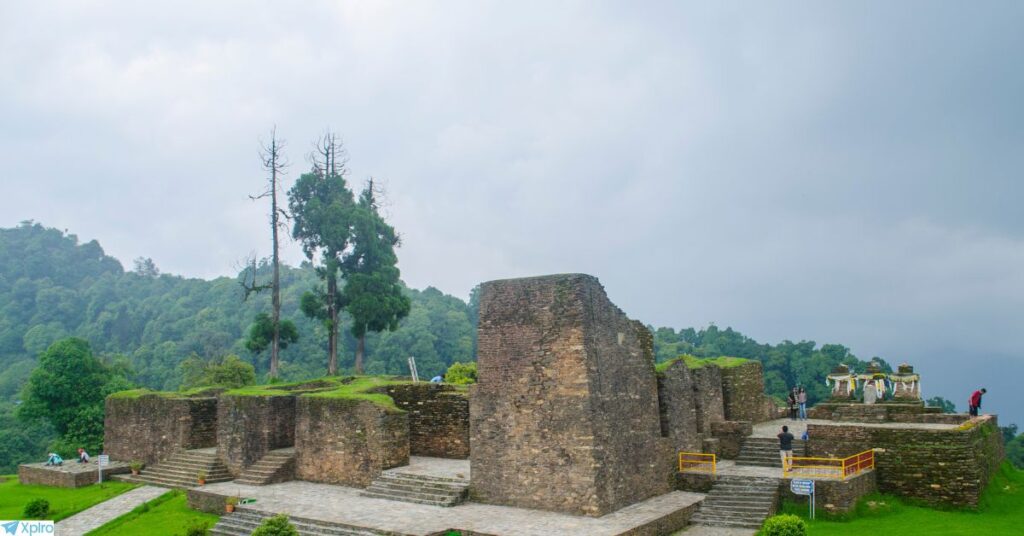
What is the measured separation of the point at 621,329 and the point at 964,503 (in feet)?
22.3

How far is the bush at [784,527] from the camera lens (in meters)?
10.7

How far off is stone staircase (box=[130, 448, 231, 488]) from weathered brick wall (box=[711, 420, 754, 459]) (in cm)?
1167

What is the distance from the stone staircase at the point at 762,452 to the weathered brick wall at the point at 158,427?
565 inches

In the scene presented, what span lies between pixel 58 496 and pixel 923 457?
65.9ft

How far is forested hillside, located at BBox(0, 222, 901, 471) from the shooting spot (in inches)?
1644

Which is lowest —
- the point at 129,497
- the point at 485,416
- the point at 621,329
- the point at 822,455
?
the point at 129,497

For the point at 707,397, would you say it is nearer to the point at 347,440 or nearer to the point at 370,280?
the point at 347,440

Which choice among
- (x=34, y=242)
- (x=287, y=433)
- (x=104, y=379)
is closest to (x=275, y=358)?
(x=104, y=379)

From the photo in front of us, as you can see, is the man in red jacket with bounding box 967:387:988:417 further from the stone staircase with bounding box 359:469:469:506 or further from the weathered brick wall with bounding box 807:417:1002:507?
the stone staircase with bounding box 359:469:469:506

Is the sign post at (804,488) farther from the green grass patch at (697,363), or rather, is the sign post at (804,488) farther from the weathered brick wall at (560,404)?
the green grass patch at (697,363)

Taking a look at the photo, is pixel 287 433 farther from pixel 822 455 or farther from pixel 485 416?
pixel 822 455

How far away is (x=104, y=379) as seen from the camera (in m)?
28.4

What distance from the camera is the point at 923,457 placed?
1352 cm

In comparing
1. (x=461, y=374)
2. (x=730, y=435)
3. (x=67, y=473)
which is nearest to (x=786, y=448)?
(x=730, y=435)
